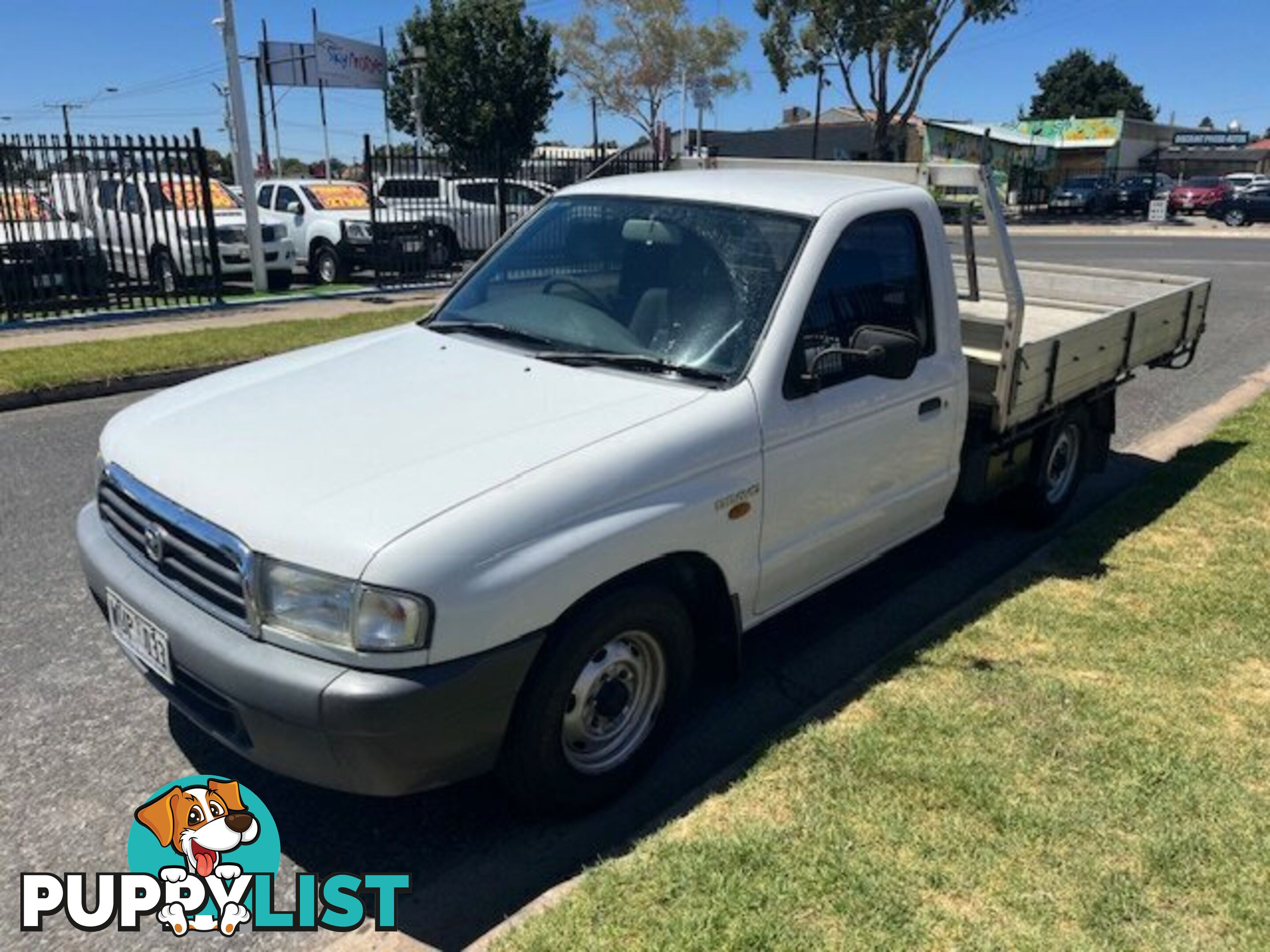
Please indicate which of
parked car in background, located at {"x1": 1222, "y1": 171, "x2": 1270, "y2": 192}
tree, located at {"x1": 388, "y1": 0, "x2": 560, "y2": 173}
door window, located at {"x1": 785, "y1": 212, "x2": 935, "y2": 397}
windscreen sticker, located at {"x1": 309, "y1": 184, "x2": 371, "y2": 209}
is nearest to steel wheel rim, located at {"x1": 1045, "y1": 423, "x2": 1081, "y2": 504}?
door window, located at {"x1": 785, "y1": 212, "x2": 935, "y2": 397}

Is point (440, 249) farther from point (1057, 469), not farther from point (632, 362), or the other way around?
point (632, 362)

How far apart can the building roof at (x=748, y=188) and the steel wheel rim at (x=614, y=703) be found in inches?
69.6

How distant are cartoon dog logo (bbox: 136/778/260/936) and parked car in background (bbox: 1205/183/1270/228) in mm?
44028

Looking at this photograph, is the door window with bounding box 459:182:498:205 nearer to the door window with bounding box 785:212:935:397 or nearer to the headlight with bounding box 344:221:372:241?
the headlight with bounding box 344:221:372:241

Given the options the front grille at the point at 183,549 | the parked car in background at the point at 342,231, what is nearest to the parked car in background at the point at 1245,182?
the parked car in background at the point at 342,231

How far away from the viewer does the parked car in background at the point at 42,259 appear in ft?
40.8

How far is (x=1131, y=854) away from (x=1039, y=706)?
2.76 ft

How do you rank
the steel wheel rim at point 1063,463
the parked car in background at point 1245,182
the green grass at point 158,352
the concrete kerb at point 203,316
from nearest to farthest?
the steel wheel rim at point 1063,463, the green grass at point 158,352, the concrete kerb at point 203,316, the parked car in background at point 1245,182

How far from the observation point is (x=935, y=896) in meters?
2.69

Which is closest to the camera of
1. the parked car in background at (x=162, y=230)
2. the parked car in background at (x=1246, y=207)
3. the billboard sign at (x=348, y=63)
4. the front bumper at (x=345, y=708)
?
the front bumper at (x=345, y=708)

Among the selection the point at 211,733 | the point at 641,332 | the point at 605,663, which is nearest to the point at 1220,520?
the point at 641,332

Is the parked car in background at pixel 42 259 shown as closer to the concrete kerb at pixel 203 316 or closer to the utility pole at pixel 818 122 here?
the concrete kerb at pixel 203 316

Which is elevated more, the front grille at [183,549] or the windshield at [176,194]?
the windshield at [176,194]

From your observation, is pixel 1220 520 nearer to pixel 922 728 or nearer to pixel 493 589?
pixel 922 728
